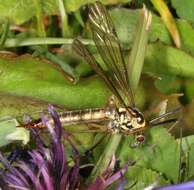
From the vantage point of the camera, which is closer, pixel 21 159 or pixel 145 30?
pixel 21 159

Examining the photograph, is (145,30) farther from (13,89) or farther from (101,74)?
(13,89)

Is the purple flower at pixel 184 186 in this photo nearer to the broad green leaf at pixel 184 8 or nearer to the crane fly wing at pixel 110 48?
the crane fly wing at pixel 110 48

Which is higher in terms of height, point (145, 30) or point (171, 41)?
point (145, 30)

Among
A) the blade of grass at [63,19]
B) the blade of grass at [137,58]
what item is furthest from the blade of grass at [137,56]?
the blade of grass at [63,19]

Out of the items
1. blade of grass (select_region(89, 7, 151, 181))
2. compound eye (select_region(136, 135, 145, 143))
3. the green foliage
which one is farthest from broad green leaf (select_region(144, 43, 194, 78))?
compound eye (select_region(136, 135, 145, 143))

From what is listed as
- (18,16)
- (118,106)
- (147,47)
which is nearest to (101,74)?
(118,106)

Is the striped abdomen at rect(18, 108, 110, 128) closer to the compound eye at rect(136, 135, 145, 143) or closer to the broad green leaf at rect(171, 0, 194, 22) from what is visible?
the compound eye at rect(136, 135, 145, 143)

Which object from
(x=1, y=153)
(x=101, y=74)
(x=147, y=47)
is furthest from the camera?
(x=147, y=47)
